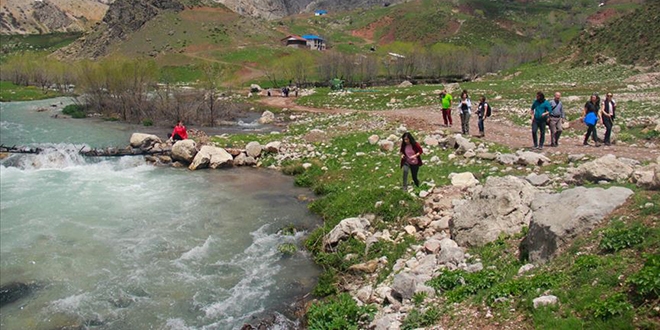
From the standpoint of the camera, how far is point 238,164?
2873 centimetres

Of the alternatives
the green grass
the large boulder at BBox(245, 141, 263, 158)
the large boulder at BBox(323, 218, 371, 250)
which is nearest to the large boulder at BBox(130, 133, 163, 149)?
the large boulder at BBox(245, 141, 263, 158)

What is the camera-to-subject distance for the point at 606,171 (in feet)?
46.4

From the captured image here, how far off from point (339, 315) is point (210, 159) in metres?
19.0

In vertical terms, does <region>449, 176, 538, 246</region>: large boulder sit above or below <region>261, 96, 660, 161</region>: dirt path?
below

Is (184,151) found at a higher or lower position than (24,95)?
lower

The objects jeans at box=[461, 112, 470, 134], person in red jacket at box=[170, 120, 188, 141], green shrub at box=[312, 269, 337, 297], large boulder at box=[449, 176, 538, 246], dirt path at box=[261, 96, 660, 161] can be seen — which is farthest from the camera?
person in red jacket at box=[170, 120, 188, 141]

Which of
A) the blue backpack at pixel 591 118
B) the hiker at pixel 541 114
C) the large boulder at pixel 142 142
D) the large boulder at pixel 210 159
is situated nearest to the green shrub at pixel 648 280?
the hiker at pixel 541 114

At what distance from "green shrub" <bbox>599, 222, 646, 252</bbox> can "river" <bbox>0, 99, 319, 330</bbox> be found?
763 centimetres

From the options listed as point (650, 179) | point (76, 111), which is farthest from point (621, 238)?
point (76, 111)

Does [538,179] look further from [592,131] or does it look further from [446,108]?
[446,108]

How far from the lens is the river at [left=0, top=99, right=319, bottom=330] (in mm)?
13047

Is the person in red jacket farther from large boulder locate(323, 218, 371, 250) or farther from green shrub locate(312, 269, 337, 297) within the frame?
green shrub locate(312, 269, 337, 297)

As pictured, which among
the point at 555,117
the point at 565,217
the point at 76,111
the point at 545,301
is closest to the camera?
the point at 545,301

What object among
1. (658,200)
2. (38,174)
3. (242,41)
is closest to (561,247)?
(658,200)
